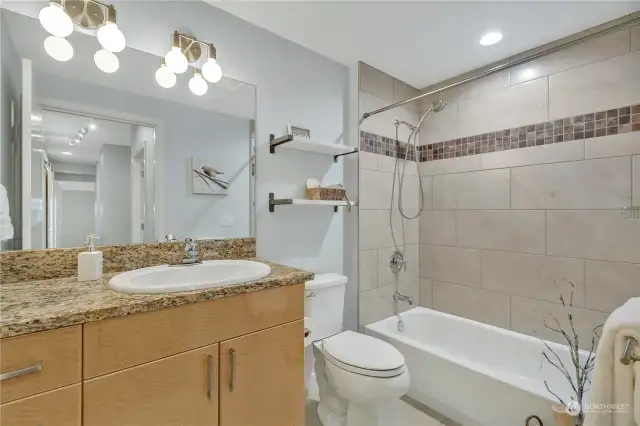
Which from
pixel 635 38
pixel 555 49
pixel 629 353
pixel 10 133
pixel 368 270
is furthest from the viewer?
pixel 368 270

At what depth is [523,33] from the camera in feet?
6.14

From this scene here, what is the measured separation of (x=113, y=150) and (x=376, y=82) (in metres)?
1.89

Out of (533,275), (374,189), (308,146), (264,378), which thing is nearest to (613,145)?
(533,275)

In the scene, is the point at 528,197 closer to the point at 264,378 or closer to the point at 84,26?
the point at 264,378

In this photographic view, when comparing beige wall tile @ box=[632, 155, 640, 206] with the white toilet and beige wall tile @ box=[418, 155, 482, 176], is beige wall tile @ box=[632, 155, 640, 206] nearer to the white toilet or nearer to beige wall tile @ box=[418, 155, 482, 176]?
beige wall tile @ box=[418, 155, 482, 176]

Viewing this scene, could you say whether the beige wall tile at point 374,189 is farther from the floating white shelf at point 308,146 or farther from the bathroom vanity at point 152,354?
the bathroom vanity at point 152,354

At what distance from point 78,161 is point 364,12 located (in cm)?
167

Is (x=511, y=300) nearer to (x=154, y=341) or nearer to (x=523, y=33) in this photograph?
(x=523, y=33)

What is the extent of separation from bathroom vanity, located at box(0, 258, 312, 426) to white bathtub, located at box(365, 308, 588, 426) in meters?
0.90

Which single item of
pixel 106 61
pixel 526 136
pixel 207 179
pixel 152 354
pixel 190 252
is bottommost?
pixel 152 354

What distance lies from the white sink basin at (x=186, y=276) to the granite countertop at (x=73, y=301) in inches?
1.0

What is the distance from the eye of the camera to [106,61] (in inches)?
53.0

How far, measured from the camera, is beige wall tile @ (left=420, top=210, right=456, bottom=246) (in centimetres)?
247

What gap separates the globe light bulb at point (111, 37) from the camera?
131 centimetres
